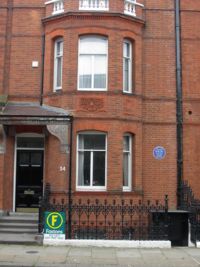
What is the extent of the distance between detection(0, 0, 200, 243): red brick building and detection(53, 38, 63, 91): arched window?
36 mm

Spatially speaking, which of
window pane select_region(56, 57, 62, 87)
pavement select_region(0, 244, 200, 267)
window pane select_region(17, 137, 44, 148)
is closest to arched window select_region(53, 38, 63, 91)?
window pane select_region(56, 57, 62, 87)

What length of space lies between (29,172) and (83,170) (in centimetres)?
219

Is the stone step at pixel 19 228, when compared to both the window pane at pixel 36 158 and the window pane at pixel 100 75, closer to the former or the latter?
the window pane at pixel 36 158

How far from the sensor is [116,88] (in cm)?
1594

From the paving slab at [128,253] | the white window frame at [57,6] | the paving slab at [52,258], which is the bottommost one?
the paving slab at [52,258]

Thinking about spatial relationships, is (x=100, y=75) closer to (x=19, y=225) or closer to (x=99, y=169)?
(x=99, y=169)

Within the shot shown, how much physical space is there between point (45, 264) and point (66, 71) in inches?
287

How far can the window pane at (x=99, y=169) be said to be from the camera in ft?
52.0

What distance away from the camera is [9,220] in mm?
15531

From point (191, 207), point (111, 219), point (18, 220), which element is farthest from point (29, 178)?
point (191, 207)

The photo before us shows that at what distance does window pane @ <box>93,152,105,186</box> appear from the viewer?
15844mm

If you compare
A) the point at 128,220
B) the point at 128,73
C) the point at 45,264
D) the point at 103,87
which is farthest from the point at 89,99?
the point at 45,264

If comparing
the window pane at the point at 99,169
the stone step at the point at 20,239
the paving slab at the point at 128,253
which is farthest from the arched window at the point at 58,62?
the paving slab at the point at 128,253

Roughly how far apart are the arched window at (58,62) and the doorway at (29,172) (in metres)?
2.18
